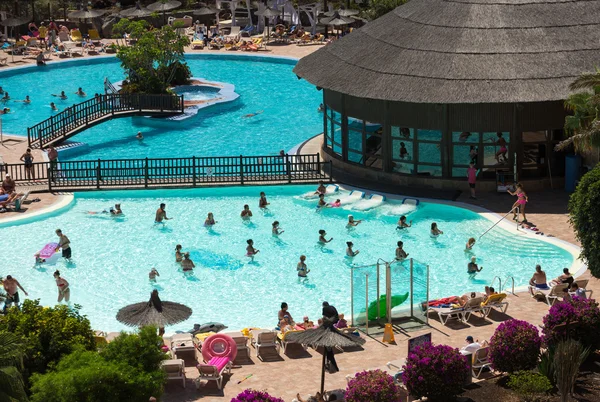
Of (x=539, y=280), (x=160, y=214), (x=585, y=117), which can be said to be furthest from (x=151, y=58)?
(x=539, y=280)

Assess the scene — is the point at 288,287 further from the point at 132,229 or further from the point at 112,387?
the point at 112,387

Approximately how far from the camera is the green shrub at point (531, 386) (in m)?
23.9

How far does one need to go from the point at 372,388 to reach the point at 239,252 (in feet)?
45.5

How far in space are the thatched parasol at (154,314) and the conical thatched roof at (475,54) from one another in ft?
46.7

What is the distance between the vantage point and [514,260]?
34875mm

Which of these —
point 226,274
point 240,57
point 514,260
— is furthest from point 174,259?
point 240,57

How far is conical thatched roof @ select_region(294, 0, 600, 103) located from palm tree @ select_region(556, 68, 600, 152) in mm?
3165

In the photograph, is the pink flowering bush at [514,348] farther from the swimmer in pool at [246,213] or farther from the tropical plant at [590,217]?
the swimmer in pool at [246,213]

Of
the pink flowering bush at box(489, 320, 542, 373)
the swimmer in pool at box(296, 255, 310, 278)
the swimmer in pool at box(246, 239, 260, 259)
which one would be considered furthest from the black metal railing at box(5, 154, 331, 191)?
the pink flowering bush at box(489, 320, 542, 373)

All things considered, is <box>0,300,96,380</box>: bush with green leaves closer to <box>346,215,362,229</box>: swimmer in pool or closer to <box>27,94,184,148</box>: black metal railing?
<box>346,215,362,229</box>: swimmer in pool

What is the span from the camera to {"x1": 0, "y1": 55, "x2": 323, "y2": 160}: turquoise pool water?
49.0m

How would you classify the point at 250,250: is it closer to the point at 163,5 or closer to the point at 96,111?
the point at 96,111

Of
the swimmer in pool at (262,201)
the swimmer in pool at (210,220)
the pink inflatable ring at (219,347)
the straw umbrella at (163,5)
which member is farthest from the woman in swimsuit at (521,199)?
the straw umbrella at (163,5)

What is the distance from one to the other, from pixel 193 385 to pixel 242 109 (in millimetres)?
32248
